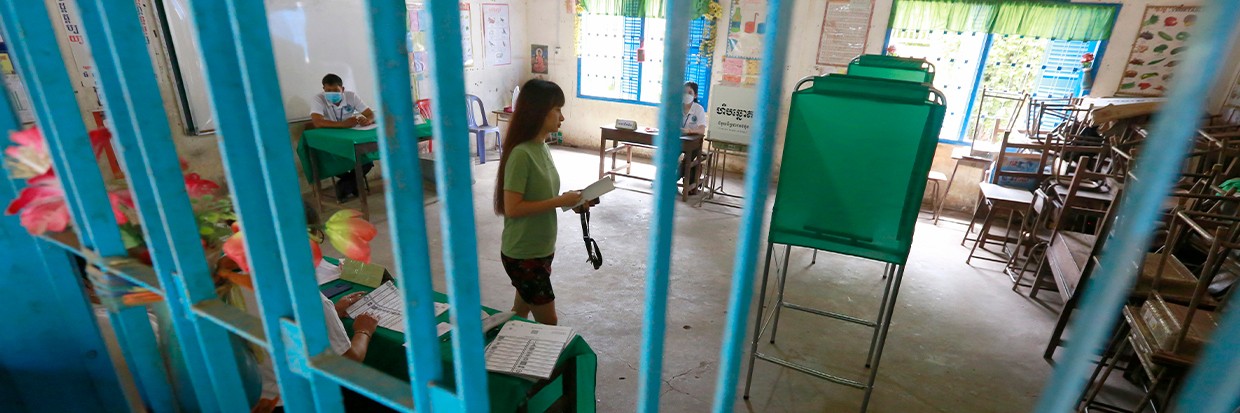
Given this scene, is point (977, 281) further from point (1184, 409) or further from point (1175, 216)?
point (1184, 409)

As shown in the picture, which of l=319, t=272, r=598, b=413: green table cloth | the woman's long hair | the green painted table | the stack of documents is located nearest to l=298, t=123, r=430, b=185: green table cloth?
the green painted table

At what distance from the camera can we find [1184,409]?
1.39 ft

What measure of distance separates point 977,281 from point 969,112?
86.8 inches

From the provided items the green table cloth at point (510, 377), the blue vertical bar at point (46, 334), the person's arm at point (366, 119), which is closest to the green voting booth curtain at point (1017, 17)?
the person's arm at point (366, 119)

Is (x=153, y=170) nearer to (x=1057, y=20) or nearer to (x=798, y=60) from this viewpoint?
(x=798, y=60)

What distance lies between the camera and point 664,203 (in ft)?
1.68

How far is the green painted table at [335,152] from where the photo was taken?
13.9 ft

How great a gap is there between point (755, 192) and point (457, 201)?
30 centimetres

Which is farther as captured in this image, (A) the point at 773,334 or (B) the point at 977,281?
(B) the point at 977,281

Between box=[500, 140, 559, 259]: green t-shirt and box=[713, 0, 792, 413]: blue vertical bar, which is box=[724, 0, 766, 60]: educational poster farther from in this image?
box=[713, 0, 792, 413]: blue vertical bar

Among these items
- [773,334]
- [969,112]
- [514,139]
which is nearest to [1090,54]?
[969,112]

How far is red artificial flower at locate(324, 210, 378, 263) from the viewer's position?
0.94 m

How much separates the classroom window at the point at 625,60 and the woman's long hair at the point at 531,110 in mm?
4541

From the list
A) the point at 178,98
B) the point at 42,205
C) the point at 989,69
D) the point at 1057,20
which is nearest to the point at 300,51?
the point at 178,98
